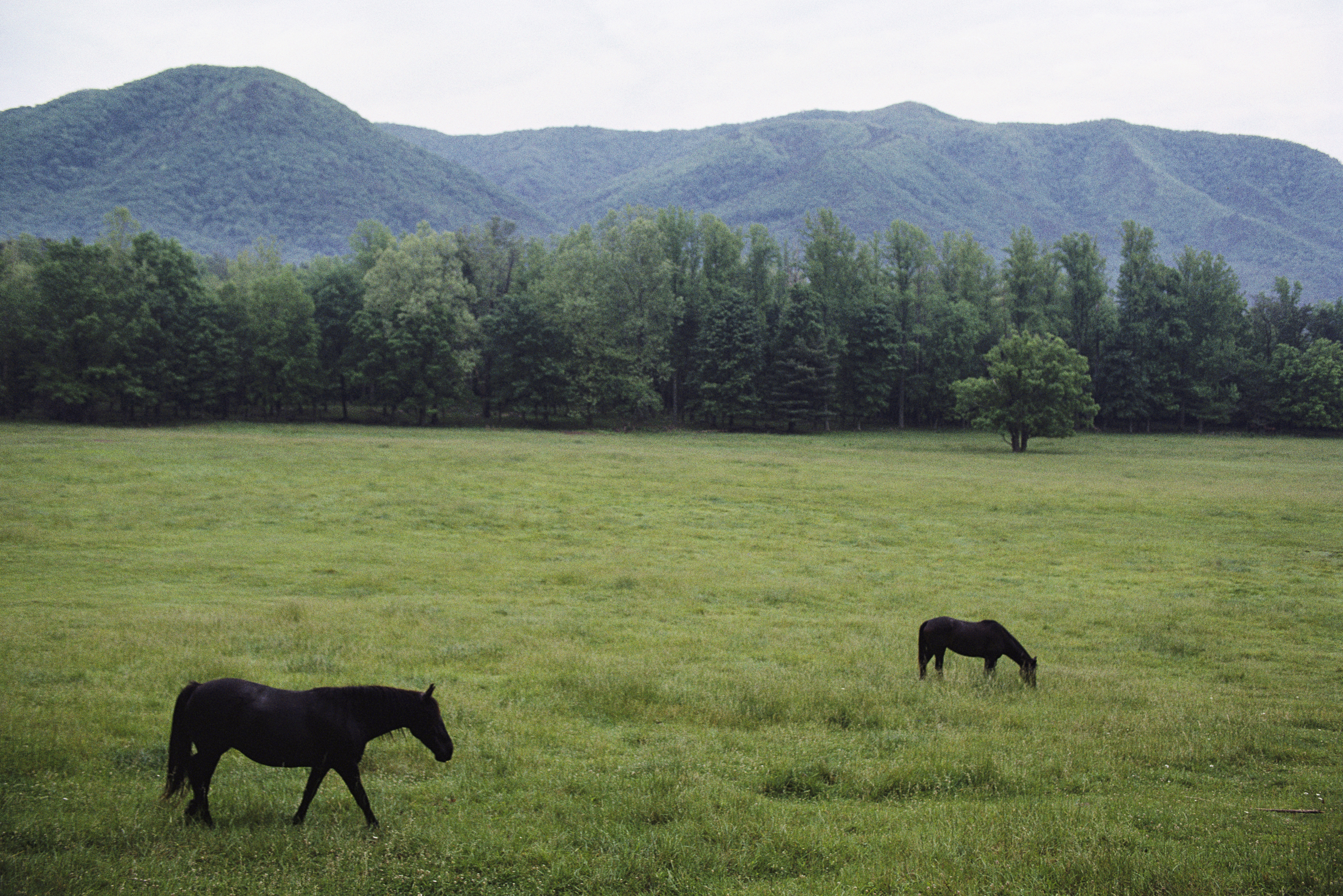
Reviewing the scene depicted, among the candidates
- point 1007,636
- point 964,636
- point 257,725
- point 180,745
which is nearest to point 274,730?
point 257,725

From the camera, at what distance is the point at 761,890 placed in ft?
20.4

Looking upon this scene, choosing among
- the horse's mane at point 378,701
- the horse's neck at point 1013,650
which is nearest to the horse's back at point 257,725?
the horse's mane at point 378,701

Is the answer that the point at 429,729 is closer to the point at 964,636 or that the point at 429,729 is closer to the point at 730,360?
the point at 964,636

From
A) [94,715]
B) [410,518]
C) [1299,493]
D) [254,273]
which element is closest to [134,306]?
[254,273]

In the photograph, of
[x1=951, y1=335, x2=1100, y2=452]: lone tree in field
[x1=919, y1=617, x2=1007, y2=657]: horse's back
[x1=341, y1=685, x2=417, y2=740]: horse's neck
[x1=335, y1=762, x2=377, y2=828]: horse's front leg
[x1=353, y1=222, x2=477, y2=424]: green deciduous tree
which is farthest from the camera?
[x1=353, y1=222, x2=477, y2=424]: green deciduous tree

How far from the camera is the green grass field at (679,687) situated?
22.1 feet

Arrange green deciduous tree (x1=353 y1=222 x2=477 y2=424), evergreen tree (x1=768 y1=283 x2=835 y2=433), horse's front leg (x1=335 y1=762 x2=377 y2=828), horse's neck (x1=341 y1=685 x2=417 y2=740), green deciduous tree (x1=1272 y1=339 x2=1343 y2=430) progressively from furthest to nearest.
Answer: green deciduous tree (x1=1272 y1=339 x2=1343 y2=430), evergreen tree (x1=768 y1=283 x2=835 y2=433), green deciduous tree (x1=353 y1=222 x2=477 y2=424), horse's neck (x1=341 y1=685 x2=417 y2=740), horse's front leg (x1=335 y1=762 x2=377 y2=828)

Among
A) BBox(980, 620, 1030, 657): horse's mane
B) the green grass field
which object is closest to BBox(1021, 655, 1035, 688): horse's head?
BBox(980, 620, 1030, 657): horse's mane

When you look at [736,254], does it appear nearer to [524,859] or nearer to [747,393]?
[747,393]

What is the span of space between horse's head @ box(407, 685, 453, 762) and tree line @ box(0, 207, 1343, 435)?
237 feet

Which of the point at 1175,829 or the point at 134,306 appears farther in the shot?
the point at 134,306

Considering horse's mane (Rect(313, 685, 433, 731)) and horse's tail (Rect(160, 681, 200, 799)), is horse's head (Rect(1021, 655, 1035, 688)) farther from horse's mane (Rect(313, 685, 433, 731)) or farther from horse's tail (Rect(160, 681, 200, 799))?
horse's tail (Rect(160, 681, 200, 799))

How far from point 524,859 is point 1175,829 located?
617cm

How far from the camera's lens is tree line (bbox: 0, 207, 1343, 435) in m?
73.2
